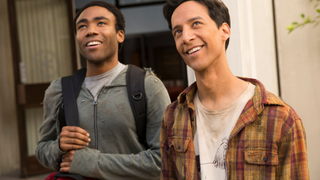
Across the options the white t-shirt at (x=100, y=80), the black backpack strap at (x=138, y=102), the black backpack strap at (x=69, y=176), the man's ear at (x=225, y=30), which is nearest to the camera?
the man's ear at (x=225, y=30)

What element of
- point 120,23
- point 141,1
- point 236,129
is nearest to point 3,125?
point 141,1

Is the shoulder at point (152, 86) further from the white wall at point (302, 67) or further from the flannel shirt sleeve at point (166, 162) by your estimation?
the white wall at point (302, 67)

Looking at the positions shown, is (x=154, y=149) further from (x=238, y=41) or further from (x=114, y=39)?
(x=238, y=41)

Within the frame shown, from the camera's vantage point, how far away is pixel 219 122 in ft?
4.09

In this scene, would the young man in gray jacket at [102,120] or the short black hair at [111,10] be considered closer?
the young man in gray jacket at [102,120]

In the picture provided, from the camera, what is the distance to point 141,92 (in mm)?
1758

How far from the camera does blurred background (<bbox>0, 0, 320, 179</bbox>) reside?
7.50 feet

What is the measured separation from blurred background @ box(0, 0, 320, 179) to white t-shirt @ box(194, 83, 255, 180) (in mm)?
749

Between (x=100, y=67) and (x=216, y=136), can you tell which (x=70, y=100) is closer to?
(x=100, y=67)

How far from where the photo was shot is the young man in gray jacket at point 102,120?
5.40 ft

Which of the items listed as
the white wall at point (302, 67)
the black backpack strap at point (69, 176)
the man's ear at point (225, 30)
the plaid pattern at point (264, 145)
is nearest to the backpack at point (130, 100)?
the black backpack strap at point (69, 176)

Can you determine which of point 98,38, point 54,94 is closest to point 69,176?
point 54,94

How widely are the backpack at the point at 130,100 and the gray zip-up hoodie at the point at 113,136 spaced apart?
0.08 feet

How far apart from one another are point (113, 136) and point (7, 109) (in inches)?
167
